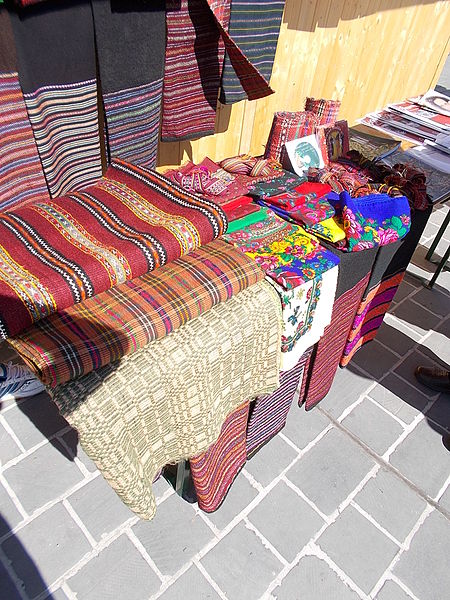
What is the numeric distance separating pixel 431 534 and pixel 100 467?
157cm

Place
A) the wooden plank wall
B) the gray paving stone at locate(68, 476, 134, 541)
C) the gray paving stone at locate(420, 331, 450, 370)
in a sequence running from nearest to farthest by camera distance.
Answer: the gray paving stone at locate(68, 476, 134, 541) < the wooden plank wall < the gray paving stone at locate(420, 331, 450, 370)

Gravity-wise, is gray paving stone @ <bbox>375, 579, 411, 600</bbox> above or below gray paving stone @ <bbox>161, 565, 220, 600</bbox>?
above

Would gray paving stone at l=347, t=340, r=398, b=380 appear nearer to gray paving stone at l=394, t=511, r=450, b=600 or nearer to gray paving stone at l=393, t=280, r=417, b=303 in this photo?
gray paving stone at l=393, t=280, r=417, b=303

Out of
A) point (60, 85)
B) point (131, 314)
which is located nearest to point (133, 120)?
point (60, 85)

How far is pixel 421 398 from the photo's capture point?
8.13ft

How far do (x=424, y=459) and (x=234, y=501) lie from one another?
1.00m

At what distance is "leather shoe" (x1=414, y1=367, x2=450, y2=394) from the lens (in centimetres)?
249

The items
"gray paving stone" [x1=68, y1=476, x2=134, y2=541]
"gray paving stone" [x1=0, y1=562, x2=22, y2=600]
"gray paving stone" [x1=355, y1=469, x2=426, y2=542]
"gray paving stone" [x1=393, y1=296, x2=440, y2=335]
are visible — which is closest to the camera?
"gray paving stone" [x1=0, y1=562, x2=22, y2=600]

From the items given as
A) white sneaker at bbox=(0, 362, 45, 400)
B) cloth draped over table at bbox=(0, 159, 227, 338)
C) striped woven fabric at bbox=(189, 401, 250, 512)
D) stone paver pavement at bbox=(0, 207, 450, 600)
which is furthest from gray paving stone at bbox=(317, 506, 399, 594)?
white sneaker at bbox=(0, 362, 45, 400)

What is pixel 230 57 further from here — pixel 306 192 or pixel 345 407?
pixel 345 407

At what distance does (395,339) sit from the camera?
2828mm

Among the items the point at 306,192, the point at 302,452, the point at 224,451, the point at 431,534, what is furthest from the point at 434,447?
the point at 306,192

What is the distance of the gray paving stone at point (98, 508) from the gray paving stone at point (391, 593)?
1.04 metres

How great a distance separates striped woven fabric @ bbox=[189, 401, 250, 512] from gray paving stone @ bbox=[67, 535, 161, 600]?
320 millimetres
